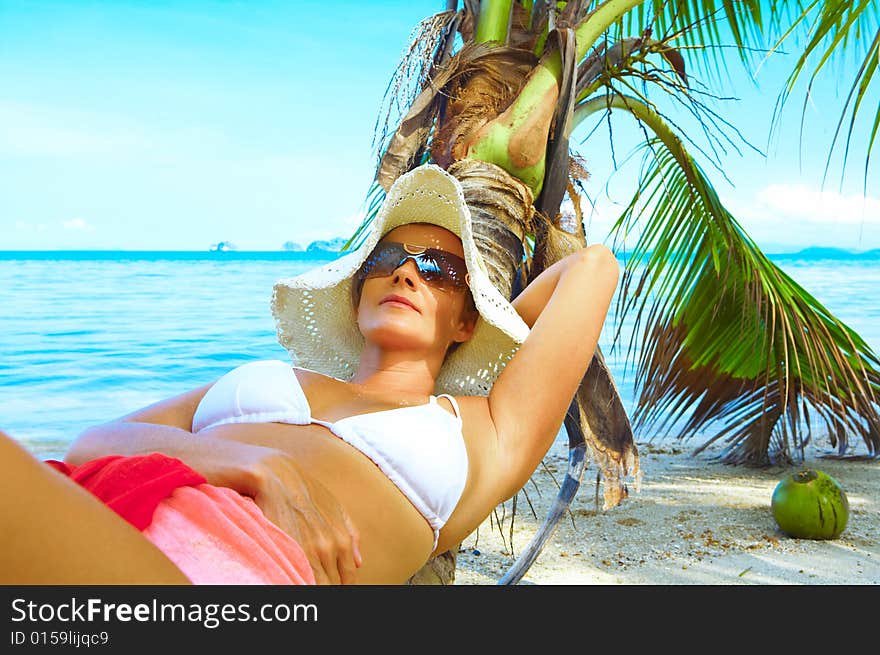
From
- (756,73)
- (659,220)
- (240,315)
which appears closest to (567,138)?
(756,73)

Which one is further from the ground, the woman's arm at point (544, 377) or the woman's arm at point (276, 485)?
the woman's arm at point (544, 377)

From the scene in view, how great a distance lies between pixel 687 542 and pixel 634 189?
1.92 metres

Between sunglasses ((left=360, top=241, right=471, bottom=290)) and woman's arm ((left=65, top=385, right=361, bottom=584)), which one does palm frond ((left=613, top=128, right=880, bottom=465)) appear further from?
woman's arm ((left=65, top=385, right=361, bottom=584))

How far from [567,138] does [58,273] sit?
33.9 m

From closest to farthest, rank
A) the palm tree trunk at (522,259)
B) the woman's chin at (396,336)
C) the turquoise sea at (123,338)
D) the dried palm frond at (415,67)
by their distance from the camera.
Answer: the woman's chin at (396,336) < the palm tree trunk at (522,259) < the dried palm frond at (415,67) < the turquoise sea at (123,338)

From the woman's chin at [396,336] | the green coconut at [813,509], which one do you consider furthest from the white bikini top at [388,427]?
the green coconut at [813,509]

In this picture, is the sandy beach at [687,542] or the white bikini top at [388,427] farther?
the sandy beach at [687,542]

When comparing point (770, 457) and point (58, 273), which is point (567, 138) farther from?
point (58, 273)

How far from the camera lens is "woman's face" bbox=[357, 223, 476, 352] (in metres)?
2.41

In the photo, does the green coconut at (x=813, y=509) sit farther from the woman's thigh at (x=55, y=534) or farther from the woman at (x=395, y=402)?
the woman's thigh at (x=55, y=534)

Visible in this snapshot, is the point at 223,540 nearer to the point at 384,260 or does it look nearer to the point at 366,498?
the point at 366,498

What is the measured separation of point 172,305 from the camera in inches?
812

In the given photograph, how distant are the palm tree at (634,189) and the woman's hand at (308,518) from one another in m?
0.93

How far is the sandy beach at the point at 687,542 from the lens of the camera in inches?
145
